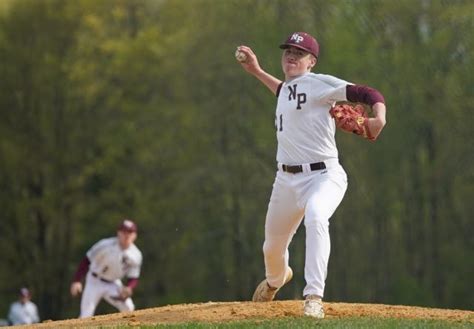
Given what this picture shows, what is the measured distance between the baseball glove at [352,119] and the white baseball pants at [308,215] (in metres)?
0.40

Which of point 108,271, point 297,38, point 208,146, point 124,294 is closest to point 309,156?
point 297,38

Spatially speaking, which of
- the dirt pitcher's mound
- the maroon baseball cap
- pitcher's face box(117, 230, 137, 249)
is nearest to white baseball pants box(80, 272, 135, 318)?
pitcher's face box(117, 230, 137, 249)

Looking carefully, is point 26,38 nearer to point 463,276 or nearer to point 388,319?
point 463,276

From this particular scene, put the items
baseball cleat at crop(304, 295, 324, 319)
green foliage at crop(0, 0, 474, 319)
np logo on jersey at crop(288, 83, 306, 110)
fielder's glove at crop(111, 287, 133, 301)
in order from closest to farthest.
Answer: baseball cleat at crop(304, 295, 324, 319), np logo on jersey at crop(288, 83, 306, 110), fielder's glove at crop(111, 287, 133, 301), green foliage at crop(0, 0, 474, 319)

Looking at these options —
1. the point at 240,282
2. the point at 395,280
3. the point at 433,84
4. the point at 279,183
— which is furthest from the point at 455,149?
the point at 279,183

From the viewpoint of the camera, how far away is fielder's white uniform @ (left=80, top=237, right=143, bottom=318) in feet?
54.1

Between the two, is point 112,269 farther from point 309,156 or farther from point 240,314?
point 309,156

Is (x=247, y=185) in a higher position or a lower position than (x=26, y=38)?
lower

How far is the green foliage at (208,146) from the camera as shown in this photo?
126 feet

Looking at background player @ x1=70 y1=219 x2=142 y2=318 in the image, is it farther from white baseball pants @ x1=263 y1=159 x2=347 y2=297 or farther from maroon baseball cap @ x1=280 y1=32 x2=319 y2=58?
maroon baseball cap @ x1=280 y1=32 x2=319 y2=58

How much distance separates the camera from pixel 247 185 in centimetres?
4047

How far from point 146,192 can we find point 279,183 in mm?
30752

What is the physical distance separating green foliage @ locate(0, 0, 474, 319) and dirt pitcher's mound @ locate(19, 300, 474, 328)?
26.7m

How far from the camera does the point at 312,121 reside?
406 inches
